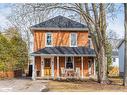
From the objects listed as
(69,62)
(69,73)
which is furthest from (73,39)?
(69,73)

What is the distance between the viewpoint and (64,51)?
128 feet

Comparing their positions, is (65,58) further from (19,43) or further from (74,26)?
(19,43)

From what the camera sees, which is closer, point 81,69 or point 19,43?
point 81,69

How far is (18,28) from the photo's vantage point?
6097 cm

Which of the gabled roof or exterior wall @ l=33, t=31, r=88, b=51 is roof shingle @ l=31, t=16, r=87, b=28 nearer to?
the gabled roof

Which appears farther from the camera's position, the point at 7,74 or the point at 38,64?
the point at 7,74

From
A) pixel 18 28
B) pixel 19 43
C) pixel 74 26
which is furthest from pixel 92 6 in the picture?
pixel 18 28

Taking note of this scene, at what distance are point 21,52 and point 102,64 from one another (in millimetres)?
26149

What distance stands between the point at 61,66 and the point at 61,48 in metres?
2.06

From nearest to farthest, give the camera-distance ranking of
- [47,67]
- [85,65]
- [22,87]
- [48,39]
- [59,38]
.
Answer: [22,87] < [47,67] < [48,39] < [59,38] < [85,65]

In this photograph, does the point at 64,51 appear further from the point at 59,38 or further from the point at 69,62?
the point at 59,38

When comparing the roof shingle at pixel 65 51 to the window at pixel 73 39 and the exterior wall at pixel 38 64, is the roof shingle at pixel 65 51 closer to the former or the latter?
the window at pixel 73 39

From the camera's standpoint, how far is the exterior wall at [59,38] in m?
39.9

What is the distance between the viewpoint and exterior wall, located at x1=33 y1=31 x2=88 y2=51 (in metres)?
39.9
